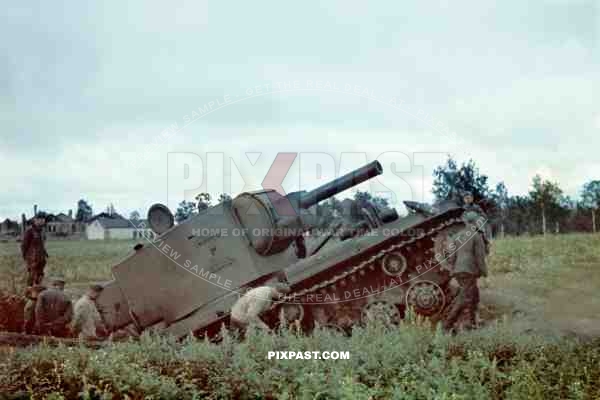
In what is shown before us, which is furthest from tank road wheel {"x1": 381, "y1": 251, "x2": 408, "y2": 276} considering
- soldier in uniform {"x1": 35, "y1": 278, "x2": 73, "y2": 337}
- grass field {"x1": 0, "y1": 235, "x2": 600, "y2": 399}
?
soldier in uniform {"x1": 35, "y1": 278, "x2": 73, "y2": 337}

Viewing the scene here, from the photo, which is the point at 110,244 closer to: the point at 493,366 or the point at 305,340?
the point at 305,340

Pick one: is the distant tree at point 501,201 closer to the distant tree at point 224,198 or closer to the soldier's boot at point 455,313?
the soldier's boot at point 455,313

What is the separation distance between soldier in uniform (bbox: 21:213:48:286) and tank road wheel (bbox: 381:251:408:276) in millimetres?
5307

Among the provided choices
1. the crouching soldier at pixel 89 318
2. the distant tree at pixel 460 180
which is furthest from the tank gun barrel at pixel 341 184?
the crouching soldier at pixel 89 318

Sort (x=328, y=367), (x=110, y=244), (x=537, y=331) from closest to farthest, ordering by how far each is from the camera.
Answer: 1. (x=328, y=367)
2. (x=537, y=331)
3. (x=110, y=244)

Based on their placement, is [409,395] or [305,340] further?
[305,340]

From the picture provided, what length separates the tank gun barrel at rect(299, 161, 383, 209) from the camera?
9.06 meters

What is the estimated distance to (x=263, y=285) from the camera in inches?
370

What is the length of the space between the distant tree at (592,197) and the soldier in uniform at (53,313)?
714 centimetres

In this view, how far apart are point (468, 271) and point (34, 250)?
6.68 metres

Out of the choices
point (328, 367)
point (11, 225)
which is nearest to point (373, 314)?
point (328, 367)

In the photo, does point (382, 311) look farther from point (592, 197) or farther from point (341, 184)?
point (592, 197)

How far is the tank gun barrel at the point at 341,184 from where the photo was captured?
906 cm

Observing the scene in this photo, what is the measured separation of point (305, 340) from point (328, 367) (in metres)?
0.65
